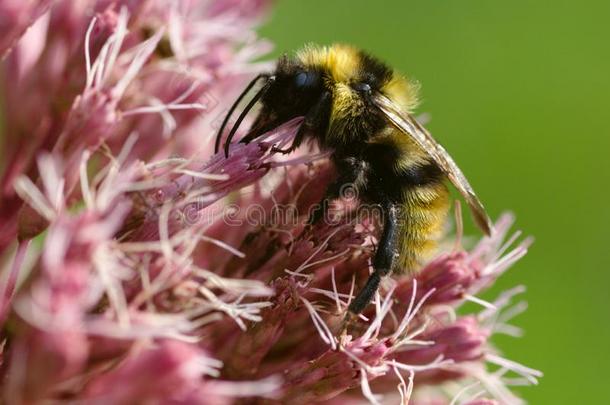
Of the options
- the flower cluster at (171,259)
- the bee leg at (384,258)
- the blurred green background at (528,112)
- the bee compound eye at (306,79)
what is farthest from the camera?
the blurred green background at (528,112)

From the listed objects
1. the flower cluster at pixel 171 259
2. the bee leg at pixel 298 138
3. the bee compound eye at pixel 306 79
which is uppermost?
the bee compound eye at pixel 306 79

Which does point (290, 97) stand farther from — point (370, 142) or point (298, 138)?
point (370, 142)

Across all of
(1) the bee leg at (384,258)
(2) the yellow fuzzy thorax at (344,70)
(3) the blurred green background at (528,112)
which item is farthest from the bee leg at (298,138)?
(3) the blurred green background at (528,112)

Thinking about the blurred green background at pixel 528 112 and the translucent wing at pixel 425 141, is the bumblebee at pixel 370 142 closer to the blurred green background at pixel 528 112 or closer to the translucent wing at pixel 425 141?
the translucent wing at pixel 425 141

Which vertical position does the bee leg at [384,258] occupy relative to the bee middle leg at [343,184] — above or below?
below

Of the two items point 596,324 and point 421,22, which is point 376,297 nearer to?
point 596,324

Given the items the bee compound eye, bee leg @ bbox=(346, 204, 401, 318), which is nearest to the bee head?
the bee compound eye

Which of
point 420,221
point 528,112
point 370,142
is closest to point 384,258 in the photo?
point 420,221
